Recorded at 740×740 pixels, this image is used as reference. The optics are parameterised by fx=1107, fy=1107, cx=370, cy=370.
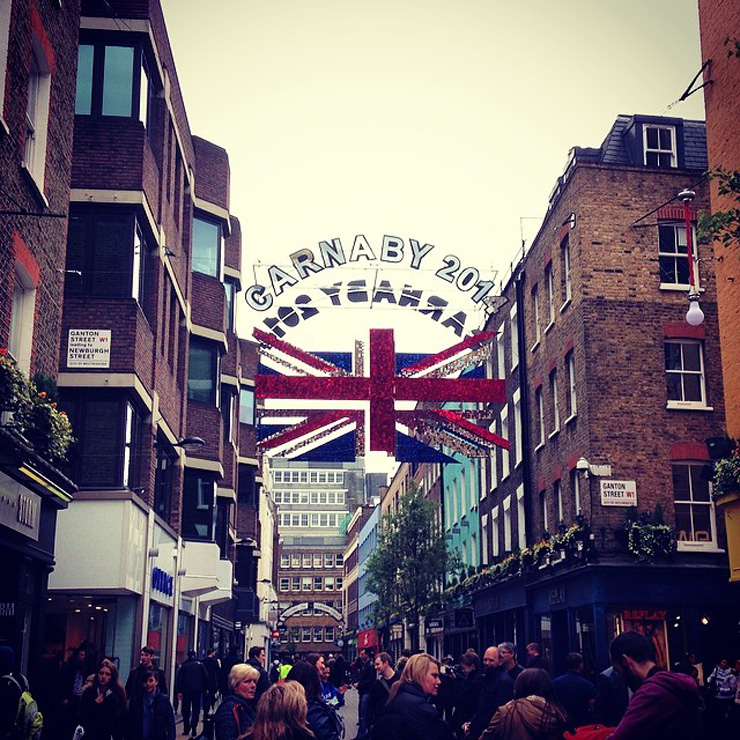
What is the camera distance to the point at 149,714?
36.7 ft

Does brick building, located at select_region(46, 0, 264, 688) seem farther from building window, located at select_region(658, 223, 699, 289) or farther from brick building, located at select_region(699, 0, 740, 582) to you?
building window, located at select_region(658, 223, 699, 289)

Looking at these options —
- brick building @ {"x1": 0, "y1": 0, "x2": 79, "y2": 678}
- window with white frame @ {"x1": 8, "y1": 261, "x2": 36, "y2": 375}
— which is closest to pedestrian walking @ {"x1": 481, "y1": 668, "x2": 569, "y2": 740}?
brick building @ {"x1": 0, "y1": 0, "x2": 79, "y2": 678}

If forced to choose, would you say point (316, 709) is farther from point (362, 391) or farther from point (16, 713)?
point (362, 391)

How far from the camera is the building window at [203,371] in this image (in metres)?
30.0

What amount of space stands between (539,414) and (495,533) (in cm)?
766

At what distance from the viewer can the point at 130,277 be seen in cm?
2058

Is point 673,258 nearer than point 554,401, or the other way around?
point 673,258

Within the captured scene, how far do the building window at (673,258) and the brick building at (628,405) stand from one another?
3 cm

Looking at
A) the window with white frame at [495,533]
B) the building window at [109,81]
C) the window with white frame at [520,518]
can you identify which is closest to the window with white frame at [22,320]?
the building window at [109,81]

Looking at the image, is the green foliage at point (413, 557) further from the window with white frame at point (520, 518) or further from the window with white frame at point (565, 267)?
the window with white frame at point (565, 267)

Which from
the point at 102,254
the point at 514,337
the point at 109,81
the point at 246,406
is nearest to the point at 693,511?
the point at 514,337

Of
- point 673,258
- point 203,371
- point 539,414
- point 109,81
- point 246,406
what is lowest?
point 539,414

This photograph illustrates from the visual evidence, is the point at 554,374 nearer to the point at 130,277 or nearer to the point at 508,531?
the point at 508,531

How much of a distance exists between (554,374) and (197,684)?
12.9 m
